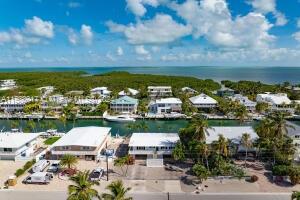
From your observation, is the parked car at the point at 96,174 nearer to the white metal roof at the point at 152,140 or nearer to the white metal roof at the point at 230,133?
the white metal roof at the point at 152,140

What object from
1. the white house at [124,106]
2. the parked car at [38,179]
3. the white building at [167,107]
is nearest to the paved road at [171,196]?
the parked car at [38,179]

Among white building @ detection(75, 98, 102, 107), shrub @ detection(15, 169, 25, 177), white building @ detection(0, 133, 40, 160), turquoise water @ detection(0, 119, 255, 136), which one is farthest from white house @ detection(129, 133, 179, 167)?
white building @ detection(75, 98, 102, 107)

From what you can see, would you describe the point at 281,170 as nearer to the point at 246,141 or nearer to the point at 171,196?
the point at 246,141

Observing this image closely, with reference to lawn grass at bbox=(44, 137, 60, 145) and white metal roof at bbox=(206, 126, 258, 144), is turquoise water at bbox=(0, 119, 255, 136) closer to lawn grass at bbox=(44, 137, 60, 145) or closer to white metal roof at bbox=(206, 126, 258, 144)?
lawn grass at bbox=(44, 137, 60, 145)

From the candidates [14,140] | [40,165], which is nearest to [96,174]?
[40,165]

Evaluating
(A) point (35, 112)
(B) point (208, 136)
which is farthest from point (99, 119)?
(B) point (208, 136)
